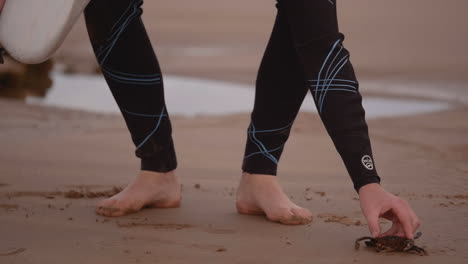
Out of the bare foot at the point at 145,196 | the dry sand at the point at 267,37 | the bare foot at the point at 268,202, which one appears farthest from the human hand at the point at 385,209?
the dry sand at the point at 267,37

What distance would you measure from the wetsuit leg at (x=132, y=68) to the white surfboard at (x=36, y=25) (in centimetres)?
41

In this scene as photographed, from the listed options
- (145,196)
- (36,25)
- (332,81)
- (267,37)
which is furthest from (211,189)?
(267,37)

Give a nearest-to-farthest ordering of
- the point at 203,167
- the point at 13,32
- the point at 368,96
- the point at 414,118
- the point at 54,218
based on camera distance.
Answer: the point at 13,32, the point at 54,218, the point at 203,167, the point at 414,118, the point at 368,96

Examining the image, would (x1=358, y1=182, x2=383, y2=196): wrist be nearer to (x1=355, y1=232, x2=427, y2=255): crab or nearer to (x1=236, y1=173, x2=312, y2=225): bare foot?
(x1=355, y1=232, x2=427, y2=255): crab

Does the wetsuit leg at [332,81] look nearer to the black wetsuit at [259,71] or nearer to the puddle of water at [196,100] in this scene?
the black wetsuit at [259,71]

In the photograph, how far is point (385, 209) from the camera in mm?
1794

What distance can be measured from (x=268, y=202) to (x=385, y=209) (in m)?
0.53

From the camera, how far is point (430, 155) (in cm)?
346

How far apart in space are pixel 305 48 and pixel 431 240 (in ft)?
1.98

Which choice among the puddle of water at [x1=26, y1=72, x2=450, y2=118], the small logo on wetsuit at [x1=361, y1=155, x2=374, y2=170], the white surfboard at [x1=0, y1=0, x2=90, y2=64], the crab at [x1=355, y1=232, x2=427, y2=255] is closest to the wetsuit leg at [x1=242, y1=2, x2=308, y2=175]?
the small logo on wetsuit at [x1=361, y1=155, x2=374, y2=170]

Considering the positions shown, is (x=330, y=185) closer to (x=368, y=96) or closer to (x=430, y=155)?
(x=430, y=155)

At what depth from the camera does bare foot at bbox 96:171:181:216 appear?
89.9 inches

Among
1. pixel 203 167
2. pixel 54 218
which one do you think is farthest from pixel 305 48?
pixel 203 167

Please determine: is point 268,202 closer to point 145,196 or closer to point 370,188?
point 145,196
